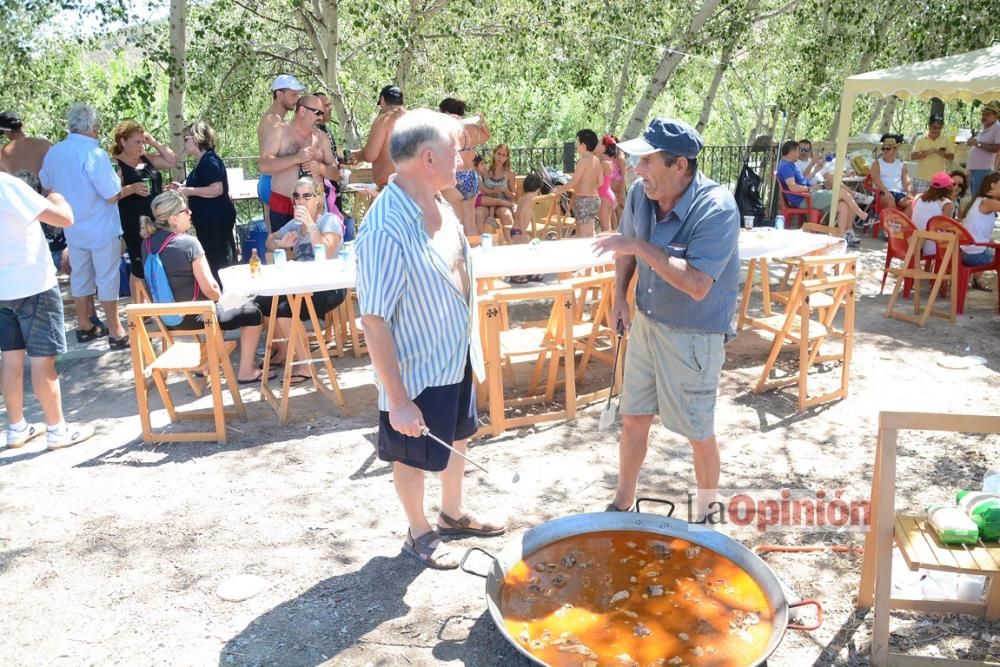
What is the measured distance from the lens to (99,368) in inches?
229

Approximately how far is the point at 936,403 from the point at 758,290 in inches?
117

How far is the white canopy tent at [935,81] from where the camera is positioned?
26.0ft

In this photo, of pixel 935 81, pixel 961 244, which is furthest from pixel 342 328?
pixel 935 81

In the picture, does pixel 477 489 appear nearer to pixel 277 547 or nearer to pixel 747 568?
pixel 277 547

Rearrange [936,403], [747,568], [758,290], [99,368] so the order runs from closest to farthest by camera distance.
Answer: [747,568] → [936,403] → [99,368] → [758,290]

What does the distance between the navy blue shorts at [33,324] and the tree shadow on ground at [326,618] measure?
89.9 inches

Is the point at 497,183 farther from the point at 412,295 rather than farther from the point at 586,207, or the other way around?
the point at 412,295

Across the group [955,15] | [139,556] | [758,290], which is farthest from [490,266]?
[955,15]

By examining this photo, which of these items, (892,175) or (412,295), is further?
(892,175)

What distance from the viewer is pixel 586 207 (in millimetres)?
8477

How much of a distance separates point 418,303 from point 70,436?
2851 millimetres

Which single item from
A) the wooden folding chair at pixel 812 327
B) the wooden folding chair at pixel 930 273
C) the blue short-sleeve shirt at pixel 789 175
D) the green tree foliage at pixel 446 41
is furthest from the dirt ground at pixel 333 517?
the blue short-sleeve shirt at pixel 789 175

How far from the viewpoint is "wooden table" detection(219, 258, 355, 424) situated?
14.8 feet

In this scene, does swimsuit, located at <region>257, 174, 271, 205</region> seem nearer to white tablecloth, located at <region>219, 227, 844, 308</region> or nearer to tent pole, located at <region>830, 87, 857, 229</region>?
white tablecloth, located at <region>219, 227, 844, 308</region>
